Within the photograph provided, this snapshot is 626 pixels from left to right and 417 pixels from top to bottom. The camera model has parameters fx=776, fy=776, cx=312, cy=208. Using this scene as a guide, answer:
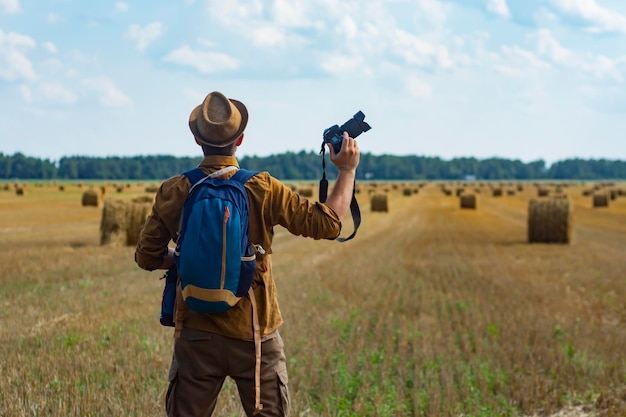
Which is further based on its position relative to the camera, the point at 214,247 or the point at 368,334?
the point at 368,334

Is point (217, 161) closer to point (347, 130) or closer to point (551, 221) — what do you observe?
point (347, 130)

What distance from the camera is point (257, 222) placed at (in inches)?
154

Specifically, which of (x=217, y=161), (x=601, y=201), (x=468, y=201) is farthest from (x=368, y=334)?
(x=601, y=201)

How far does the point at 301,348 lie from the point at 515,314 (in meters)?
4.08

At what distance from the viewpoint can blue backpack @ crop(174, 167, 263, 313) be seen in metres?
3.62

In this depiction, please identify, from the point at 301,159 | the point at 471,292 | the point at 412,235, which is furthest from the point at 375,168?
the point at 471,292

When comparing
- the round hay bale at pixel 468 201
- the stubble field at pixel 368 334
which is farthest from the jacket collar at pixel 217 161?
the round hay bale at pixel 468 201

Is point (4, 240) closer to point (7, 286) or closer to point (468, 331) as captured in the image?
point (7, 286)

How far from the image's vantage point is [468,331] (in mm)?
10070

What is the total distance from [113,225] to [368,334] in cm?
1234

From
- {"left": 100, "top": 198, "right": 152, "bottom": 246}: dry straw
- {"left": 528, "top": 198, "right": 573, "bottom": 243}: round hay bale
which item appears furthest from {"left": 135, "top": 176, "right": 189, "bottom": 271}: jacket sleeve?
{"left": 528, "top": 198, "right": 573, "bottom": 243}: round hay bale

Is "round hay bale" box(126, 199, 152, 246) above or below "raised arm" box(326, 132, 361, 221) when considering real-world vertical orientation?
below

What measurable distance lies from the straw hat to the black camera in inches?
17.6

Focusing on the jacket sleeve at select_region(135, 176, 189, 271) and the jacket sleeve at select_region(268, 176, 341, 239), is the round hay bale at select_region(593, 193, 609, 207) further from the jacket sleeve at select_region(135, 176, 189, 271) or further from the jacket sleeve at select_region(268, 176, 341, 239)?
the jacket sleeve at select_region(135, 176, 189, 271)
